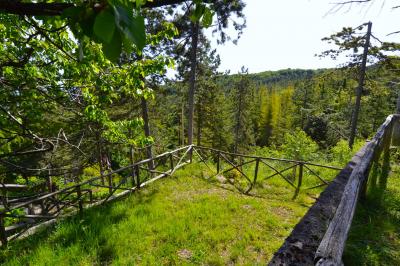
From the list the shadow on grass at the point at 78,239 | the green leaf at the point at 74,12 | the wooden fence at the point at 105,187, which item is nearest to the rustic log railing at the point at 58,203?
the wooden fence at the point at 105,187

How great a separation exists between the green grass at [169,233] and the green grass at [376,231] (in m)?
1.70

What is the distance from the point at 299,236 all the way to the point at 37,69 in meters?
4.05

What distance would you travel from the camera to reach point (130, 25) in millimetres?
578

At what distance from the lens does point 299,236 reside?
1311 millimetres

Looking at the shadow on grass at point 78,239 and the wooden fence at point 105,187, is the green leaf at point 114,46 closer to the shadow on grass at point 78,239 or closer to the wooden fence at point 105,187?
the wooden fence at point 105,187

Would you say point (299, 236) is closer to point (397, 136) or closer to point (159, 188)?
point (159, 188)

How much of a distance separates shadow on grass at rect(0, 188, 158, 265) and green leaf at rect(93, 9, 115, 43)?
4791 millimetres

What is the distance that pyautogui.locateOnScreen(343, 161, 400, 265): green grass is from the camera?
3008mm

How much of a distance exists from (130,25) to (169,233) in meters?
5.27

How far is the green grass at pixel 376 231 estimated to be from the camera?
3008mm

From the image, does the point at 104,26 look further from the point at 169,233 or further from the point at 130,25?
the point at 169,233

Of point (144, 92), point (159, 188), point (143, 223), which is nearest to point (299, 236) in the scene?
point (144, 92)

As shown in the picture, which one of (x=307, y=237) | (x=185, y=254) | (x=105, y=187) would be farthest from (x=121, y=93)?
(x=307, y=237)

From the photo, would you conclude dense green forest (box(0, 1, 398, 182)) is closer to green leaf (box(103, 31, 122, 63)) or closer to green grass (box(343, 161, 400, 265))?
green leaf (box(103, 31, 122, 63))
